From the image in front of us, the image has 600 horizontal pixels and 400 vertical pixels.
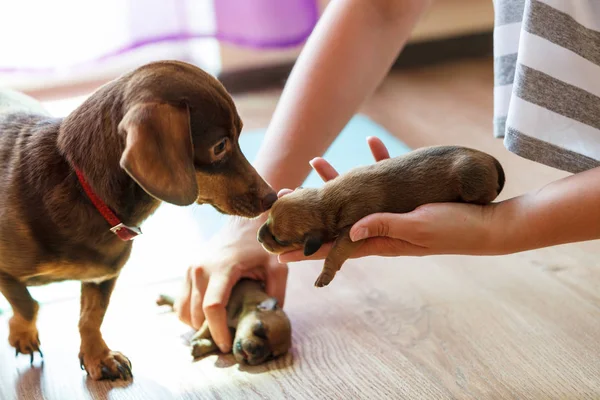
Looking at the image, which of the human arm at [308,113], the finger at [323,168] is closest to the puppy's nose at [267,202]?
the finger at [323,168]

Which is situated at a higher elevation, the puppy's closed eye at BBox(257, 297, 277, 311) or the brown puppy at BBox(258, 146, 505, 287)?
the brown puppy at BBox(258, 146, 505, 287)

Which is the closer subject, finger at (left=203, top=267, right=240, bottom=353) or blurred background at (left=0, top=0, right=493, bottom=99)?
finger at (left=203, top=267, right=240, bottom=353)

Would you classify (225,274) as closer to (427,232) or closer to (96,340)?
(96,340)

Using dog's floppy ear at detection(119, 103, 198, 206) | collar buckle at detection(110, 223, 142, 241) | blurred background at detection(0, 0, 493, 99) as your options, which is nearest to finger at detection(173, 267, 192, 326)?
collar buckle at detection(110, 223, 142, 241)

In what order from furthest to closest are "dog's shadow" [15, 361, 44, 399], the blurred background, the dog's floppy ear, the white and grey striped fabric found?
the blurred background, "dog's shadow" [15, 361, 44, 399], the white and grey striped fabric, the dog's floppy ear

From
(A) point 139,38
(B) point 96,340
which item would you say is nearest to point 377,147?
(B) point 96,340

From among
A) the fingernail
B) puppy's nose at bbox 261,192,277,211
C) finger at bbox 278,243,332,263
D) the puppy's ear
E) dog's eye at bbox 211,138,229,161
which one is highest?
dog's eye at bbox 211,138,229,161

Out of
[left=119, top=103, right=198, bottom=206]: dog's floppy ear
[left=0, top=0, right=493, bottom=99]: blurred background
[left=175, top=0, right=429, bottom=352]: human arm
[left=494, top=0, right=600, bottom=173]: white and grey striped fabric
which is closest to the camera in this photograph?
[left=119, top=103, right=198, bottom=206]: dog's floppy ear

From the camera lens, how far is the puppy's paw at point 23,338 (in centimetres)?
149

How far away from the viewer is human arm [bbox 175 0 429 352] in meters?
1.52

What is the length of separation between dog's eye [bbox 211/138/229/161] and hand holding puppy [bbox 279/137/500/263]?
17cm

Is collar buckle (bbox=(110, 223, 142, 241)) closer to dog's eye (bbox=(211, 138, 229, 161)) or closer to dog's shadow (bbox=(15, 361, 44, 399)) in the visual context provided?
dog's eye (bbox=(211, 138, 229, 161))

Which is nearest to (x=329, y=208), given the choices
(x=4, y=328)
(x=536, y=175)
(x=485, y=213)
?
(x=485, y=213)

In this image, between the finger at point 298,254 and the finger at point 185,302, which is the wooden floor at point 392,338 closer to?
the finger at point 185,302
